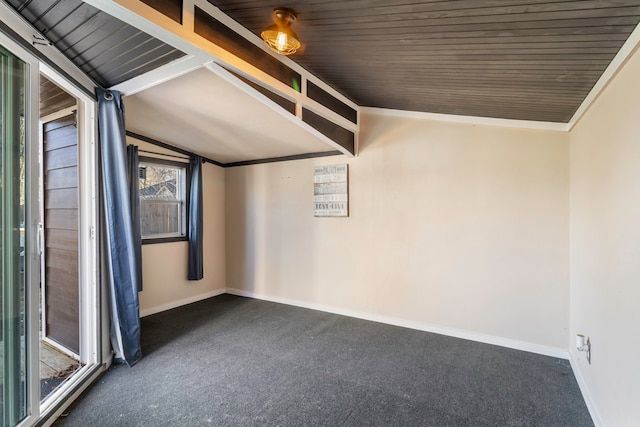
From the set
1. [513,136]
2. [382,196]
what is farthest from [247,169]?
[513,136]

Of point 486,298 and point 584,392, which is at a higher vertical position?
point 486,298

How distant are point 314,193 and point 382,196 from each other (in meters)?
0.95

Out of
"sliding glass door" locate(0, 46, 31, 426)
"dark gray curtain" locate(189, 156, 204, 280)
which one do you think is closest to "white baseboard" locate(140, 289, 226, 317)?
"dark gray curtain" locate(189, 156, 204, 280)

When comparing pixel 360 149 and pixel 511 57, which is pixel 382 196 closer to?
pixel 360 149

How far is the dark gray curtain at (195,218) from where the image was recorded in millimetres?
4293

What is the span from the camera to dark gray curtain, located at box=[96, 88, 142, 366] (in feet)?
8.03

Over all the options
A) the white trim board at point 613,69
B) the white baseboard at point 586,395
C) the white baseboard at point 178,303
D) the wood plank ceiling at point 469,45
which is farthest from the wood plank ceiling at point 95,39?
the white baseboard at point 586,395

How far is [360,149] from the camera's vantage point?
3.80 meters

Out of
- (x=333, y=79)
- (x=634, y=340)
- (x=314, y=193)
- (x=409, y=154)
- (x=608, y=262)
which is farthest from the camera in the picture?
(x=314, y=193)

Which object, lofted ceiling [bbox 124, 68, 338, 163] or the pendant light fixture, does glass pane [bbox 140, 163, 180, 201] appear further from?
the pendant light fixture

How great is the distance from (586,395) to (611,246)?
1157 millimetres

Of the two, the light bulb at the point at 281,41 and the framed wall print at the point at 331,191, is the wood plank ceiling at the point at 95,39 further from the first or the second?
the framed wall print at the point at 331,191

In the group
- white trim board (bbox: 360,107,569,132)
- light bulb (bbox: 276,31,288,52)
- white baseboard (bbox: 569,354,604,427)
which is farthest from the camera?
white trim board (bbox: 360,107,569,132)

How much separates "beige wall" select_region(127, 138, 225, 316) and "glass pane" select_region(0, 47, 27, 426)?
6.51 feet
